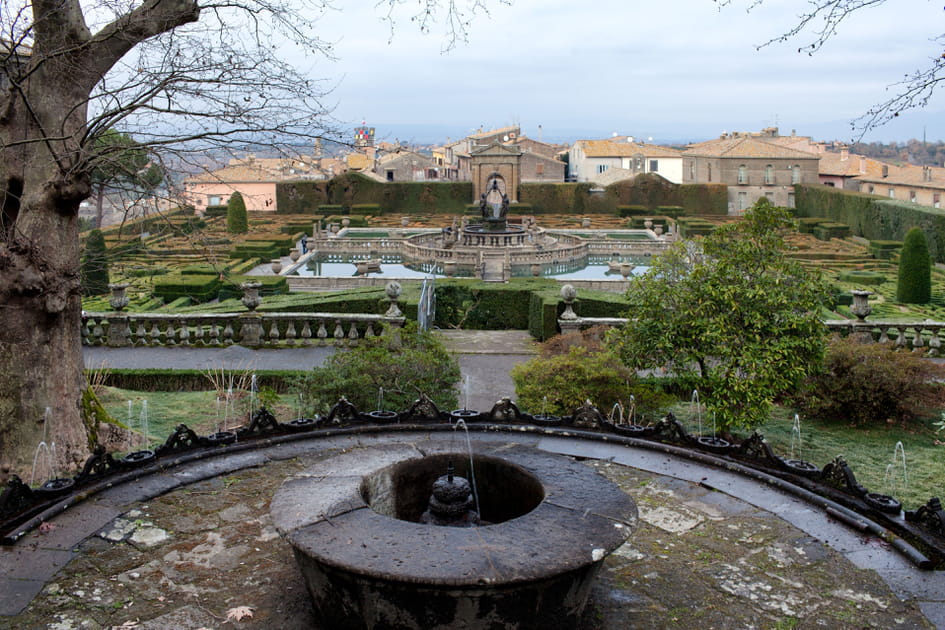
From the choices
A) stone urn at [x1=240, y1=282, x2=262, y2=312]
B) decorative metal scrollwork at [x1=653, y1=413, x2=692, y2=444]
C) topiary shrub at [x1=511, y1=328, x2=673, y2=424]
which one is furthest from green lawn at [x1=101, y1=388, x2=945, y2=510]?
stone urn at [x1=240, y1=282, x2=262, y2=312]

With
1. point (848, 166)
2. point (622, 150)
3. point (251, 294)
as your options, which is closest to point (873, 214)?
point (848, 166)

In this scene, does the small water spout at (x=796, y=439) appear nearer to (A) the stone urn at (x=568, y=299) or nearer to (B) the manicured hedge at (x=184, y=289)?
(A) the stone urn at (x=568, y=299)

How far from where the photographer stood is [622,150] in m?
80.4

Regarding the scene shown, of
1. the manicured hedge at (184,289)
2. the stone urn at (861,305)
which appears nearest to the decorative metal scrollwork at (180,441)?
the stone urn at (861,305)

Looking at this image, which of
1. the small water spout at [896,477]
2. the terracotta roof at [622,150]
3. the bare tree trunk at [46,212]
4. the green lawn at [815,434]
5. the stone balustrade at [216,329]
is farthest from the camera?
the terracotta roof at [622,150]

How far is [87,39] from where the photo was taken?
8492 mm

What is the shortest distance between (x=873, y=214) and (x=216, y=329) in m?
41.2

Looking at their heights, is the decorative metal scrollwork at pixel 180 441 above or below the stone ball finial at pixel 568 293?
below

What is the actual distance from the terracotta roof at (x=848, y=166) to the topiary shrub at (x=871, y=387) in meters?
65.4

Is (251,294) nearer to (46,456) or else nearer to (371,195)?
(46,456)

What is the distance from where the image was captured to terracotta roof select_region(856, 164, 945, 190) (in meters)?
54.8

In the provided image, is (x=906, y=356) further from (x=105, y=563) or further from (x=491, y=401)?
(x=105, y=563)

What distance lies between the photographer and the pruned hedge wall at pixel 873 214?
3878cm

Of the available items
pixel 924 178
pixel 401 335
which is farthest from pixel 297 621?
pixel 924 178
